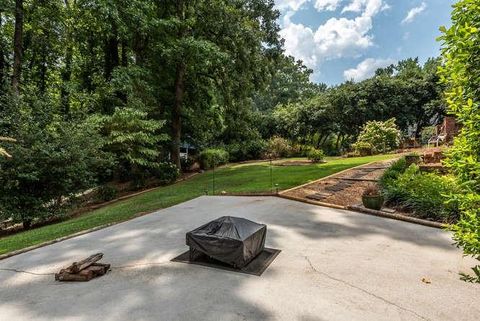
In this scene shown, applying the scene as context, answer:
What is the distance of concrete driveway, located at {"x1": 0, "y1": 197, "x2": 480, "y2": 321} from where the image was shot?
3.71 meters

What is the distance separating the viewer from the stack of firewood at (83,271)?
475 cm

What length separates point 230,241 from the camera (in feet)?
16.3

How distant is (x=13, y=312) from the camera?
388 cm

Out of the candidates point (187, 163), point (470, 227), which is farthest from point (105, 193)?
point (470, 227)

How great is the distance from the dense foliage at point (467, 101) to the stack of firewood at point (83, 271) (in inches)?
195

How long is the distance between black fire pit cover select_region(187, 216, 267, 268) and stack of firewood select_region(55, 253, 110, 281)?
150 cm

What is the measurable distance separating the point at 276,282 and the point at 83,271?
3.11 metres

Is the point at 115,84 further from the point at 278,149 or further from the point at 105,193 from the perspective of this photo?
the point at 278,149

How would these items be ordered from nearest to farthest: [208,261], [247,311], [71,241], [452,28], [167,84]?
[452,28] < [247,311] < [208,261] < [71,241] < [167,84]

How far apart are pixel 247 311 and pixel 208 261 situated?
1.77 metres

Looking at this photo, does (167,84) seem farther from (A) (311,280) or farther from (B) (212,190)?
(A) (311,280)

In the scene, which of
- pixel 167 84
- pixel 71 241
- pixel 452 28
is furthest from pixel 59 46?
pixel 452 28

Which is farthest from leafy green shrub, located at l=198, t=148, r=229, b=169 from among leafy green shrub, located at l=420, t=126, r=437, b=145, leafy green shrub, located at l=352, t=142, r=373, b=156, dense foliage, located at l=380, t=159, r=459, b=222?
leafy green shrub, located at l=420, t=126, r=437, b=145

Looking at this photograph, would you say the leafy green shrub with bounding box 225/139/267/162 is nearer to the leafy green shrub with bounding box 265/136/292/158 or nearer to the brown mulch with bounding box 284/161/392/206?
the leafy green shrub with bounding box 265/136/292/158
